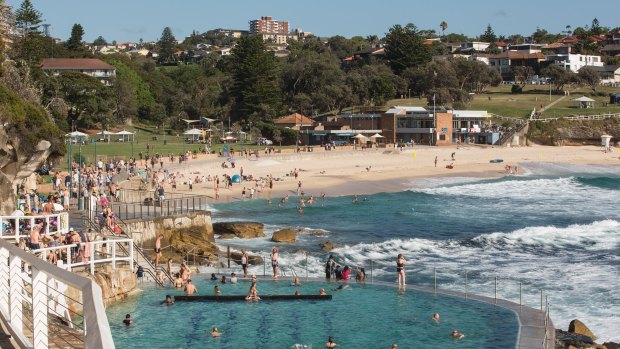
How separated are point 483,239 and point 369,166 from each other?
30.0 m

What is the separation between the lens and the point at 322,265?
27.2 m

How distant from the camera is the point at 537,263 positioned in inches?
1077

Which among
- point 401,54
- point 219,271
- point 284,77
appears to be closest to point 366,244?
point 219,271

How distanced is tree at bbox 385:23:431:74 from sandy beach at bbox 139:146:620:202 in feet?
113

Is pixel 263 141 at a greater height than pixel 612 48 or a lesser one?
lesser

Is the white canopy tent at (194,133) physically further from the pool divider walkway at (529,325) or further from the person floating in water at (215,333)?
the person floating in water at (215,333)

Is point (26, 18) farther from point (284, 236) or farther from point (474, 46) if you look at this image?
point (474, 46)

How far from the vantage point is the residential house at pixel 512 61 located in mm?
131875

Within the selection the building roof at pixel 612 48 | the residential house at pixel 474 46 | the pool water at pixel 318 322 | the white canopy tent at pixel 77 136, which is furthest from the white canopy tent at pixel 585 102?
the pool water at pixel 318 322

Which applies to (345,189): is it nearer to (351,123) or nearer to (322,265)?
(322,265)

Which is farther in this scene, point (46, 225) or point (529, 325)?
point (46, 225)

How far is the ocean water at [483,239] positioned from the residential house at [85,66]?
5028cm

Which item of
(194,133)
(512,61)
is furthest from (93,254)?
(512,61)

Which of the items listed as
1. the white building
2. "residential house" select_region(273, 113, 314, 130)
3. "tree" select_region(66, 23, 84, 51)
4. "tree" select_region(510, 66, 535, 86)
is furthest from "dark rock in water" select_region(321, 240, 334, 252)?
the white building
